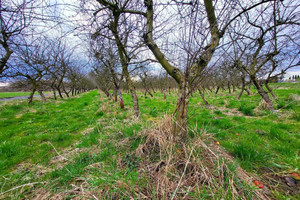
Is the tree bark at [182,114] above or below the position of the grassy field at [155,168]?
above

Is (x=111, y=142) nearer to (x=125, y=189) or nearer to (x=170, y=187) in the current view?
(x=125, y=189)

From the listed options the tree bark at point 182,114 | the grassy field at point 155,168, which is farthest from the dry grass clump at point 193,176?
the tree bark at point 182,114

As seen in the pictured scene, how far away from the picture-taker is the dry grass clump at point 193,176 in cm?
123

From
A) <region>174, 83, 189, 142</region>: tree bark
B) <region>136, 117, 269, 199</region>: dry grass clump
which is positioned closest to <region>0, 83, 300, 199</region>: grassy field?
<region>136, 117, 269, 199</region>: dry grass clump

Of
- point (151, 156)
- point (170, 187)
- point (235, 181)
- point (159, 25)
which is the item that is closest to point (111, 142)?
point (151, 156)

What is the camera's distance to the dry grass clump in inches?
48.6

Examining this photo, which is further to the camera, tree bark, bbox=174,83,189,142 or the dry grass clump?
tree bark, bbox=174,83,189,142

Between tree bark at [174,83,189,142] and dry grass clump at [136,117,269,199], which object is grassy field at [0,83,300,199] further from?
tree bark at [174,83,189,142]

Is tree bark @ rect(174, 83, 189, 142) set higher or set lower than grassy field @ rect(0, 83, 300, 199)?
higher

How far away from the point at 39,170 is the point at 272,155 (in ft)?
15.2

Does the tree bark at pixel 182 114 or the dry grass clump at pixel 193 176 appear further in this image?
the tree bark at pixel 182 114

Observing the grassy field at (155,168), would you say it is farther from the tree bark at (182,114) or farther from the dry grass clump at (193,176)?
the tree bark at (182,114)

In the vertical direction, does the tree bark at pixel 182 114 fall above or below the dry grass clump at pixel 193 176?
above

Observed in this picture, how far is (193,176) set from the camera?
1448 mm
